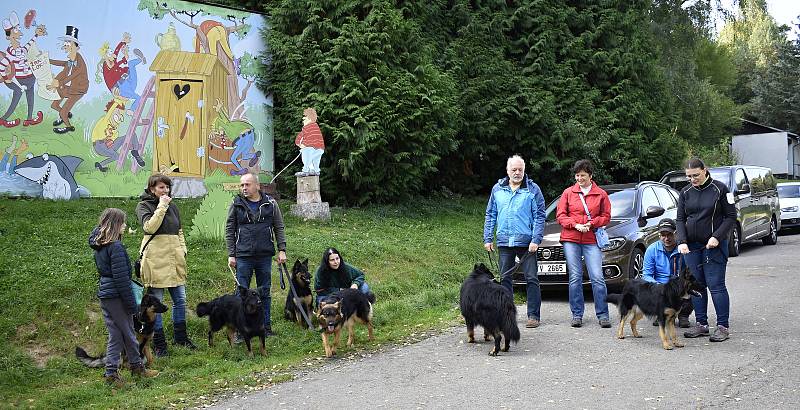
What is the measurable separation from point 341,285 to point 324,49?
30.6 feet

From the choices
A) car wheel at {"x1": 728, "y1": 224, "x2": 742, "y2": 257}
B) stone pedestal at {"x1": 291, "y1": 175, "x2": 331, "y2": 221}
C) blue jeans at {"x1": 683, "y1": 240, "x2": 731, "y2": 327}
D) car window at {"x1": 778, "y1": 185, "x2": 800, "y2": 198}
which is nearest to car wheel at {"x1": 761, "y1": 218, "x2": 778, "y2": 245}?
car wheel at {"x1": 728, "y1": 224, "x2": 742, "y2": 257}

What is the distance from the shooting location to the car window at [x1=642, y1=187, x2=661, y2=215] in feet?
38.0

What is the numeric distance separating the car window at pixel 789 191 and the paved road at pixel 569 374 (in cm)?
1526

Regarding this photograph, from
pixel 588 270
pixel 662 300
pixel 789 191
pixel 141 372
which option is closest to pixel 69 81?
pixel 141 372

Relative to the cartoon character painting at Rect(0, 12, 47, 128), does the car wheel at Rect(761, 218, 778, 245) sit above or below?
below

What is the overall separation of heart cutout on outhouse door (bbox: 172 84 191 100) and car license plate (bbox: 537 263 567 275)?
30.1ft

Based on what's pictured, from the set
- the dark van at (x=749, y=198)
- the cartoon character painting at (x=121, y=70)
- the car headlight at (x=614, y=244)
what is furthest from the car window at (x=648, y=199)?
the cartoon character painting at (x=121, y=70)

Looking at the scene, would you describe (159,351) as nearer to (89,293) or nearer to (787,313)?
(89,293)

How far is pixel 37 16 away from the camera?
14258mm

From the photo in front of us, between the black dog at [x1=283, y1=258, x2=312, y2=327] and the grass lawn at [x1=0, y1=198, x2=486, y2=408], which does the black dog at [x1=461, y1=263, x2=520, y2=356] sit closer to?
the grass lawn at [x1=0, y1=198, x2=486, y2=408]

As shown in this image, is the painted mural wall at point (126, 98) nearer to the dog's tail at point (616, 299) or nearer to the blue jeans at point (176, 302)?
the blue jeans at point (176, 302)

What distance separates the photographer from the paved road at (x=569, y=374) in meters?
5.77

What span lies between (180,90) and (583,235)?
1046 cm

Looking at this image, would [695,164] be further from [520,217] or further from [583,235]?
[520,217]
